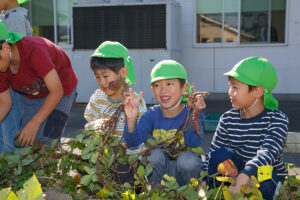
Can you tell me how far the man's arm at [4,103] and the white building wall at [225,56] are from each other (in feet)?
21.3

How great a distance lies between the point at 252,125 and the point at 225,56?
658 centimetres

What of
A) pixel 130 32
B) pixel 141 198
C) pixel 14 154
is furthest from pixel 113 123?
pixel 130 32

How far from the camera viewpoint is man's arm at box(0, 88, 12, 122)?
98.9 inches

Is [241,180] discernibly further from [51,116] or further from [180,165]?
[51,116]

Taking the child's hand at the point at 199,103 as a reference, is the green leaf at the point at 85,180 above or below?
below

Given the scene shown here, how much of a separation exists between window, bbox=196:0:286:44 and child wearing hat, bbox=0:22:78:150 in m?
6.46

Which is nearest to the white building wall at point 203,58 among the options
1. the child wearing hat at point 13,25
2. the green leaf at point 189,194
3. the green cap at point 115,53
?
the child wearing hat at point 13,25

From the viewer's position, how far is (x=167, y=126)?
2291mm

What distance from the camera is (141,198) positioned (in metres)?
1.43

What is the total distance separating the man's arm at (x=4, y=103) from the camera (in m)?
2.51

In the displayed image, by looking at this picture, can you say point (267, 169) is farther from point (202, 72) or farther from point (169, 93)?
point (202, 72)

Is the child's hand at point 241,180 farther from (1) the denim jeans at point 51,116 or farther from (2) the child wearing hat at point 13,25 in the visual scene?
(2) the child wearing hat at point 13,25

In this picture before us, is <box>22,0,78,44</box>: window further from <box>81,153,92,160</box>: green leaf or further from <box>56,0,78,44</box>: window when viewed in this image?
<box>81,153,92,160</box>: green leaf

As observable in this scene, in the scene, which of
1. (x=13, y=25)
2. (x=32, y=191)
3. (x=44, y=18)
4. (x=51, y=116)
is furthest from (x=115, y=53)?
(x=44, y=18)
